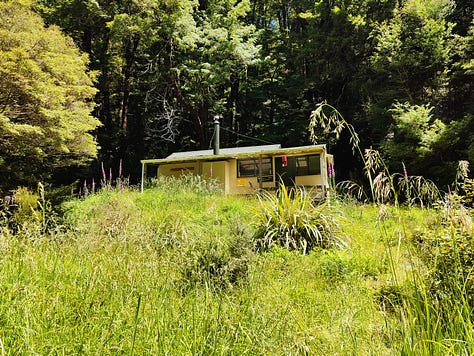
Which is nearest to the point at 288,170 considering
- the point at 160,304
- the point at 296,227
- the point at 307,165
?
the point at 307,165

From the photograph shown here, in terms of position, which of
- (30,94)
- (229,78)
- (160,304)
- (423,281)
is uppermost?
(229,78)

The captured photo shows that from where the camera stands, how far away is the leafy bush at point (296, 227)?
4934 mm

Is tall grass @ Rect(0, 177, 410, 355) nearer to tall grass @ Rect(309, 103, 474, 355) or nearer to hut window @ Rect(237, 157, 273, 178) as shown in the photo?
tall grass @ Rect(309, 103, 474, 355)

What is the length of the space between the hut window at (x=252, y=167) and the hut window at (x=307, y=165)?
133 centimetres

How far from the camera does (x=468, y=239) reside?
2430mm

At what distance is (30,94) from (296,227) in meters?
7.85

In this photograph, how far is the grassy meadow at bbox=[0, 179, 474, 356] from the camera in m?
1.35

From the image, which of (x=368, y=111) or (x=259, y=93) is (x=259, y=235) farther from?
(x=259, y=93)

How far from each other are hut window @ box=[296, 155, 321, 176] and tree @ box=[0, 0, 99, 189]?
29.6 feet

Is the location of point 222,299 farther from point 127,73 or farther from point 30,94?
point 127,73

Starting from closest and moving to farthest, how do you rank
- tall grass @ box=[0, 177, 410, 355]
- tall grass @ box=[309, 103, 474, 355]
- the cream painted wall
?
tall grass @ box=[309, 103, 474, 355] → tall grass @ box=[0, 177, 410, 355] → the cream painted wall

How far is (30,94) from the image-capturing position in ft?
27.1

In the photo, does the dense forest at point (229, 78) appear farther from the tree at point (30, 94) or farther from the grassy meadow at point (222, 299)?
the grassy meadow at point (222, 299)

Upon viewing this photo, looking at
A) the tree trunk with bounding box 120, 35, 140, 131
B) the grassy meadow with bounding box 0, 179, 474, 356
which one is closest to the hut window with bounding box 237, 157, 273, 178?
the tree trunk with bounding box 120, 35, 140, 131
